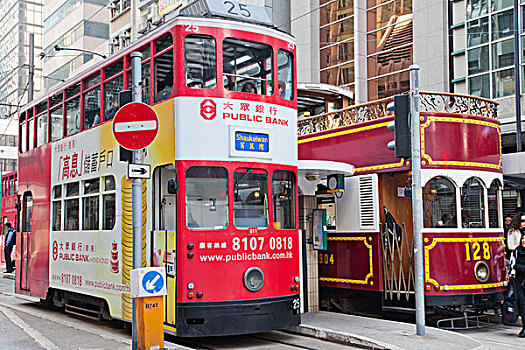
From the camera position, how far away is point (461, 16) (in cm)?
2519

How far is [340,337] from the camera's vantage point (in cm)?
991

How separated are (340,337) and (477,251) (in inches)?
A: 136

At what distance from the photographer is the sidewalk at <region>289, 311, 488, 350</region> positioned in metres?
9.25

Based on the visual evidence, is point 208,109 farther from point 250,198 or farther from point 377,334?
point 377,334

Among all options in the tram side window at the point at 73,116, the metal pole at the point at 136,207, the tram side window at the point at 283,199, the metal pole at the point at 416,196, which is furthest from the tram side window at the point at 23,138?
the metal pole at the point at 416,196

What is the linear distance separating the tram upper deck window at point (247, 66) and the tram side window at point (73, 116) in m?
3.80

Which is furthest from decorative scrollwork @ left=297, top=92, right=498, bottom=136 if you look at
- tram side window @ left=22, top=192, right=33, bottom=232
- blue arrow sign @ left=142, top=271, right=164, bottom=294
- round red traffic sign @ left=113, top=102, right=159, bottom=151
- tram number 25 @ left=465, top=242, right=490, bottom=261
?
blue arrow sign @ left=142, top=271, right=164, bottom=294

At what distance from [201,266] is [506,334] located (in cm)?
532

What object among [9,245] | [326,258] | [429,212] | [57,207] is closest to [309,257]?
[326,258]

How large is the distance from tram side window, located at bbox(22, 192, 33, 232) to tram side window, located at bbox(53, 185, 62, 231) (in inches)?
66.9

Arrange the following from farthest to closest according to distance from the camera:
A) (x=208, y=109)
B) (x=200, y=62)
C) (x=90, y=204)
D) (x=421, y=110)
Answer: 1. (x=421, y=110)
2. (x=90, y=204)
3. (x=200, y=62)
4. (x=208, y=109)

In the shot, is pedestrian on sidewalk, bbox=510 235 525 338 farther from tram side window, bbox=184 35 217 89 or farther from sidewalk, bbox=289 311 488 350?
tram side window, bbox=184 35 217 89

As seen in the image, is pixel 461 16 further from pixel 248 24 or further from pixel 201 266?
pixel 201 266

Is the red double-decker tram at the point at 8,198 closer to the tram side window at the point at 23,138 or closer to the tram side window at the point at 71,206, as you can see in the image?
the tram side window at the point at 23,138
